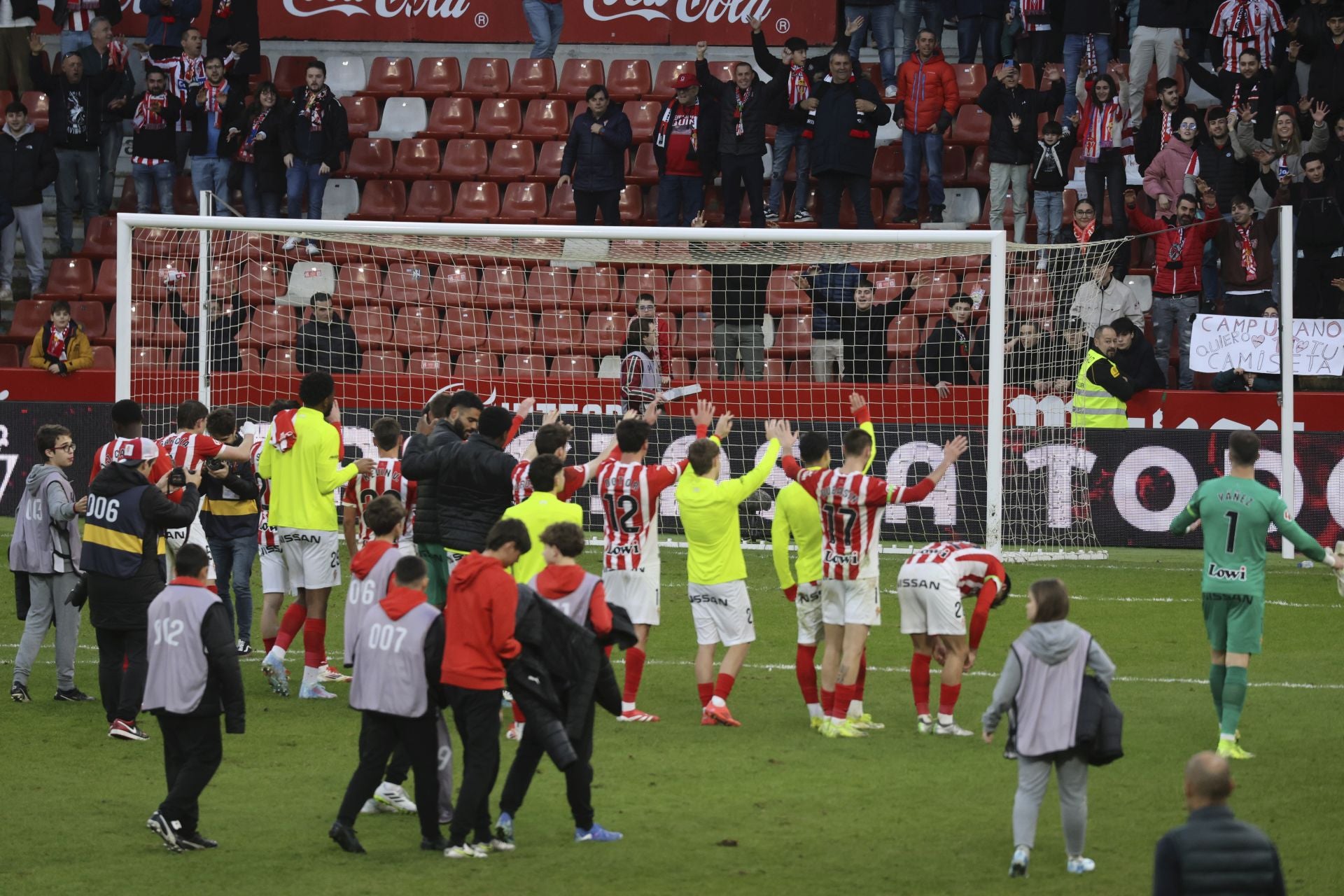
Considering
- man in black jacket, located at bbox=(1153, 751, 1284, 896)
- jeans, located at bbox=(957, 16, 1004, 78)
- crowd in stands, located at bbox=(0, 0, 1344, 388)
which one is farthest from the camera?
jeans, located at bbox=(957, 16, 1004, 78)

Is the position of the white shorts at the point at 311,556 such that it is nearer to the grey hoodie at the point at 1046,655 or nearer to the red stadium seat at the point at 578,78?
the grey hoodie at the point at 1046,655

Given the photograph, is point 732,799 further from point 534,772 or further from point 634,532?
point 634,532

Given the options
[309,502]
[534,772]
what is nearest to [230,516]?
[309,502]

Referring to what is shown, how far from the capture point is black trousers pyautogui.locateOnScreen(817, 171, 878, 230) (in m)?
22.1

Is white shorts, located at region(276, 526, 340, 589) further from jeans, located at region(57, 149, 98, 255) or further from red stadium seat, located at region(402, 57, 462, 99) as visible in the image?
red stadium seat, located at region(402, 57, 462, 99)

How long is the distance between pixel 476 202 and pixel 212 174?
12.1 ft

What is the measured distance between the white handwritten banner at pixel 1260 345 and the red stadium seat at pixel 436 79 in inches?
470

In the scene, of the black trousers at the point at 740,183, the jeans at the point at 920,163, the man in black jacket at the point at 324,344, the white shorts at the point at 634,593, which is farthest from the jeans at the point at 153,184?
the white shorts at the point at 634,593

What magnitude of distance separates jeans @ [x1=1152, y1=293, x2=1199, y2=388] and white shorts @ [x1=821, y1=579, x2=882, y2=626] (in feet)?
33.5

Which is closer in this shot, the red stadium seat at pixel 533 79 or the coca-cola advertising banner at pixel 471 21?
the red stadium seat at pixel 533 79

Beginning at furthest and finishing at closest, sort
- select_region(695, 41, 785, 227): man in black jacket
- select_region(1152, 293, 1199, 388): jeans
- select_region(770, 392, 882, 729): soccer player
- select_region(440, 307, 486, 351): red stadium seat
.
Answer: select_region(695, 41, 785, 227): man in black jacket → select_region(440, 307, 486, 351): red stadium seat → select_region(1152, 293, 1199, 388): jeans → select_region(770, 392, 882, 729): soccer player

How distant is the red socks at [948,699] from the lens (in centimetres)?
1127

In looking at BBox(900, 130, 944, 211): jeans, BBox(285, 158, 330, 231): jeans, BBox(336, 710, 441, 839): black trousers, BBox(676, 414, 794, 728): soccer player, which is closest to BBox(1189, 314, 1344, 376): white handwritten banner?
BBox(900, 130, 944, 211): jeans

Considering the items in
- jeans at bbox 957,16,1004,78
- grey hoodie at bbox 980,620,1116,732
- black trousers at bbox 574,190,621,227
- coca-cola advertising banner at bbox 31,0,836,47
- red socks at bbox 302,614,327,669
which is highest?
coca-cola advertising banner at bbox 31,0,836,47
